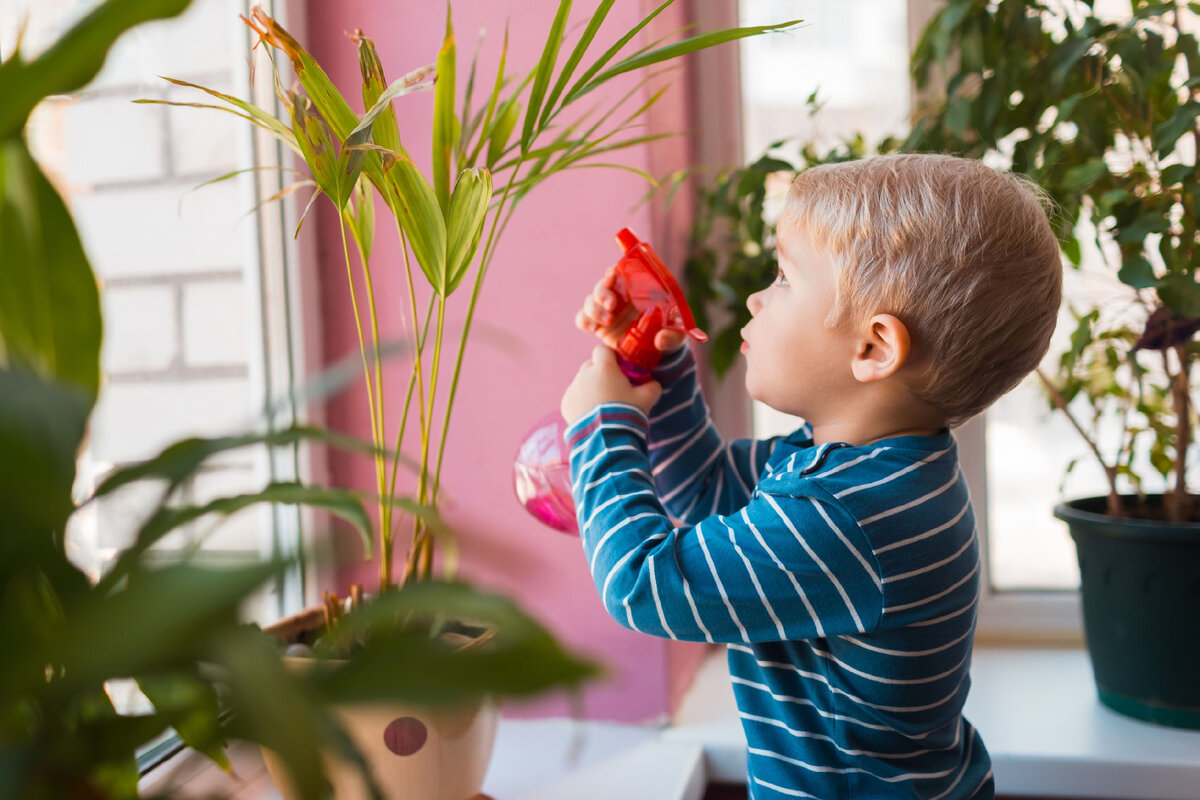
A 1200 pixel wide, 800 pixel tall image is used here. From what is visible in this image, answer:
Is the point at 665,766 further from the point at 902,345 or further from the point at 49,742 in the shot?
the point at 49,742

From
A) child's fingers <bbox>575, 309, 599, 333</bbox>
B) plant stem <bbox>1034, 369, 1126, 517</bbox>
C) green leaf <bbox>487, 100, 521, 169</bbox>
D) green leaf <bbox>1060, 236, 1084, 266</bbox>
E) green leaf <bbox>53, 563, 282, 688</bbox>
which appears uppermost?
green leaf <bbox>487, 100, 521, 169</bbox>

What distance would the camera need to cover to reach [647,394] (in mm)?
1017

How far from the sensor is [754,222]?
1.38m

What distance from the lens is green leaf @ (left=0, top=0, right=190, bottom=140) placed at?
0.34 m

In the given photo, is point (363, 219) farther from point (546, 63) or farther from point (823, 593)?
point (823, 593)

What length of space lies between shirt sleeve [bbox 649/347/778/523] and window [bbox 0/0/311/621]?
43cm

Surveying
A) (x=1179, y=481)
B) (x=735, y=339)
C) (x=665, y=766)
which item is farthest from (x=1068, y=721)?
(x=735, y=339)

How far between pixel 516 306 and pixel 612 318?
13.3 inches

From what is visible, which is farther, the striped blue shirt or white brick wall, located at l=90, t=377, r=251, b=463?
white brick wall, located at l=90, t=377, r=251, b=463

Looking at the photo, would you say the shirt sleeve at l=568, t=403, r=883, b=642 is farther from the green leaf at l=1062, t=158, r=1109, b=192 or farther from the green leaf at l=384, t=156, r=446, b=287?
the green leaf at l=1062, t=158, r=1109, b=192

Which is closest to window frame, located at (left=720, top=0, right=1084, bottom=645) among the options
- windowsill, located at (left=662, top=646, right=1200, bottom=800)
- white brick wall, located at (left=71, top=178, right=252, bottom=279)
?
windowsill, located at (left=662, top=646, right=1200, bottom=800)

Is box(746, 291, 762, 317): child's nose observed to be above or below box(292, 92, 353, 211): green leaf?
below

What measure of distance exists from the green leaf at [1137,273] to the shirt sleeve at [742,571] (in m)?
0.54

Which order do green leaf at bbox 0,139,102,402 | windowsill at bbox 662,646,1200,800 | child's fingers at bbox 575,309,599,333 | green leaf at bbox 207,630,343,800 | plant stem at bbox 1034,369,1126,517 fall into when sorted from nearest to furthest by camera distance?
green leaf at bbox 207,630,343,800
green leaf at bbox 0,139,102,402
child's fingers at bbox 575,309,599,333
windowsill at bbox 662,646,1200,800
plant stem at bbox 1034,369,1126,517
